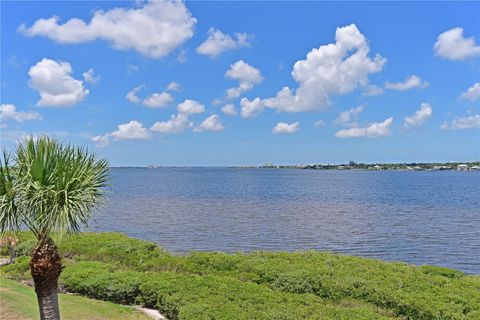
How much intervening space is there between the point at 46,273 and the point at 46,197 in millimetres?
1910

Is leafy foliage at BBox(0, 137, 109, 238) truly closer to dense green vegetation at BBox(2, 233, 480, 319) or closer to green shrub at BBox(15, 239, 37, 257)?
dense green vegetation at BBox(2, 233, 480, 319)

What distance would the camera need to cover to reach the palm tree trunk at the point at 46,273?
9.42m

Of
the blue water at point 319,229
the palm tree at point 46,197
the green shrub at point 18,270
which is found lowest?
the blue water at point 319,229

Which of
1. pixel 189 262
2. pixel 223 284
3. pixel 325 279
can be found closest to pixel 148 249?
pixel 189 262

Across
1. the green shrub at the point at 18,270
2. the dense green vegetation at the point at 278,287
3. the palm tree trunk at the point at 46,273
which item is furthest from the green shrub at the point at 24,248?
the palm tree trunk at the point at 46,273

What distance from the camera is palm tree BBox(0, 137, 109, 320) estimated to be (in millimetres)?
9000

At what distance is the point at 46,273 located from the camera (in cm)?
948

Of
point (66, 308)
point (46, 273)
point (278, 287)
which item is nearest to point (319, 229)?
point (278, 287)

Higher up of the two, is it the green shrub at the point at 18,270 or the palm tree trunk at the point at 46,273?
the palm tree trunk at the point at 46,273

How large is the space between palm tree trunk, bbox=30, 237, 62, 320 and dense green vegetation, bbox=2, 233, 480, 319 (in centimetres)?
456

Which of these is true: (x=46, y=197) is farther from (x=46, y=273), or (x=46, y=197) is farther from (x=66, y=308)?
(x=66, y=308)

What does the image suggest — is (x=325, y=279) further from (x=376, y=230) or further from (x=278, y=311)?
(x=376, y=230)

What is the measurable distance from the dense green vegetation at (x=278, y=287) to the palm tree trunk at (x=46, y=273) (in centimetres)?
456

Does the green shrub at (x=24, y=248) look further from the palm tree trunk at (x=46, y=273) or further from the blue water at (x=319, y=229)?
the palm tree trunk at (x=46, y=273)
